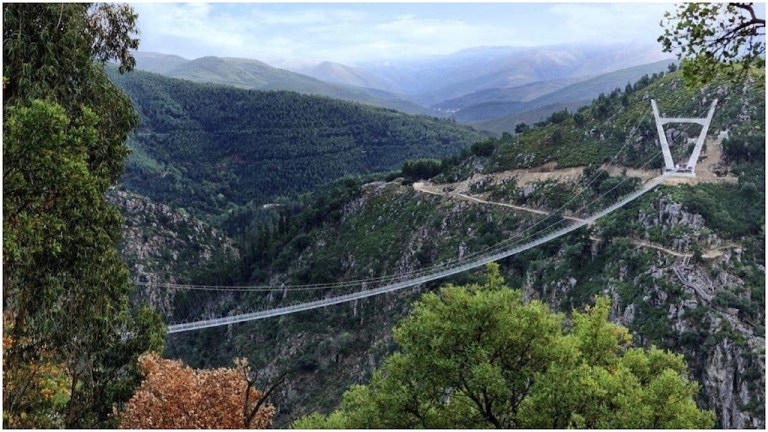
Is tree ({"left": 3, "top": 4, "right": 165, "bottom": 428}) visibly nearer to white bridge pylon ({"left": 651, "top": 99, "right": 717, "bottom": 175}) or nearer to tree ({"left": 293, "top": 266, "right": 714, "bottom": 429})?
tree ({"left": 293, "top": 266, "right": 714, "bottom": 429})

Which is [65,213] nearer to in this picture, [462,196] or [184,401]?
[184,401]

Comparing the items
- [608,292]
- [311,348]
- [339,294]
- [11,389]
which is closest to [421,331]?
[11,389]

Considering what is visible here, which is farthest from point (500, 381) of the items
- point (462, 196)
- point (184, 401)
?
point (462, 196)

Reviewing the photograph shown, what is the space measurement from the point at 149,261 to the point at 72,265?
5382 cm

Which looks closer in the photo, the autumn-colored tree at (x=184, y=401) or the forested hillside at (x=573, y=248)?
the autumn-colored tree at (x=184, y=401)

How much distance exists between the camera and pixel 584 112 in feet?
162

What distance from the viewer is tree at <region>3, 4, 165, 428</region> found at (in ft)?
23.7

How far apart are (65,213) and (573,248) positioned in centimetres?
2653

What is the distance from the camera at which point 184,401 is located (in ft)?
31.8

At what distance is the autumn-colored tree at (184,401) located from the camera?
9570 millimetres

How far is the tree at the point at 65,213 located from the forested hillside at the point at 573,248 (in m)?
19.2

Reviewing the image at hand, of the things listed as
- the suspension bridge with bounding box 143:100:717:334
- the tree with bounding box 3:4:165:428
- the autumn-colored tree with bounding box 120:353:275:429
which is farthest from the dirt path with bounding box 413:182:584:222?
the tree with bounding box 3:4:165:428

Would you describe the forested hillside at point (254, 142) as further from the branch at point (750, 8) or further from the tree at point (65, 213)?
the branch at point (750, 8)

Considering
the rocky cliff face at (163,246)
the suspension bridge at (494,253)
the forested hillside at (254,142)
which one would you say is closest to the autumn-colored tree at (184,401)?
the suspension bridge at (494,253)
